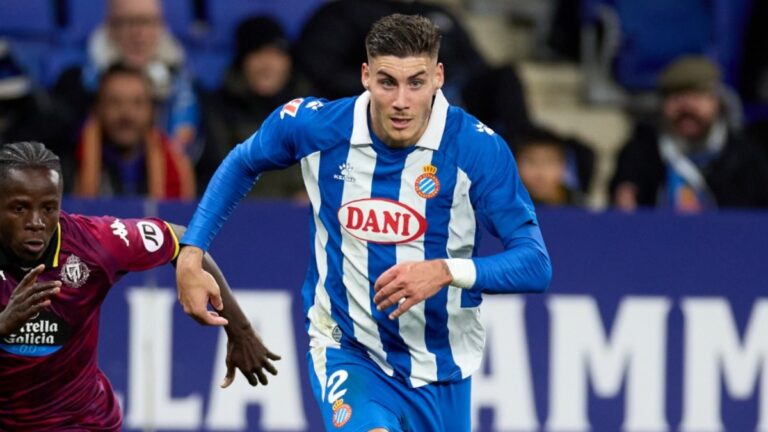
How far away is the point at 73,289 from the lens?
604cm

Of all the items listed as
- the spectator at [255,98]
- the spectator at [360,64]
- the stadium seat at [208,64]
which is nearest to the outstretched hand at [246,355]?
the spectator at [255,98]

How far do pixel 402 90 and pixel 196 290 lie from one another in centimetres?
104

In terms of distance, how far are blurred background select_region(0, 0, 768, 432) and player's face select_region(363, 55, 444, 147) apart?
312 cm

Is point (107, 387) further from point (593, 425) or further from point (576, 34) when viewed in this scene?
point (576, 34)

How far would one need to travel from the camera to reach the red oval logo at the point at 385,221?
617 cm

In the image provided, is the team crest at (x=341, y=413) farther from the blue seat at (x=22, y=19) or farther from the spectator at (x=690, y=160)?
the blue seat at (x=22, y=19)

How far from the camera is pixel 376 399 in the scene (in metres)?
6.20

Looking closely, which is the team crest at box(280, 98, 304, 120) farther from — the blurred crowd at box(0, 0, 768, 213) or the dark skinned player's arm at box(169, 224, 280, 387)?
the blurred crowd at box(0, 0, 768, 213)

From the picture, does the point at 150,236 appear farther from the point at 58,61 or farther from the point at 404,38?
the point at 58,61

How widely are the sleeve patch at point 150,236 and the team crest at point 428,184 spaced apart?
1.02m

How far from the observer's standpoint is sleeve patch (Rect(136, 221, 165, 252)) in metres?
6.24


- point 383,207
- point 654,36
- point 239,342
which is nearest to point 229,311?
point 239,342

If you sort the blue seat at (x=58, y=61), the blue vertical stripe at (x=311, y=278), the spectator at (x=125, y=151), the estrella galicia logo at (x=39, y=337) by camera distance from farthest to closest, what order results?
the blue seat at (x=58, y=61) < the spectator at (x=125, y=151) < the blue vertical stripe at (x=311, y=278) < the estrella galicia logo at (x=39, y=337)

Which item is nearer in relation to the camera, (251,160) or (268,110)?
(251,160)
